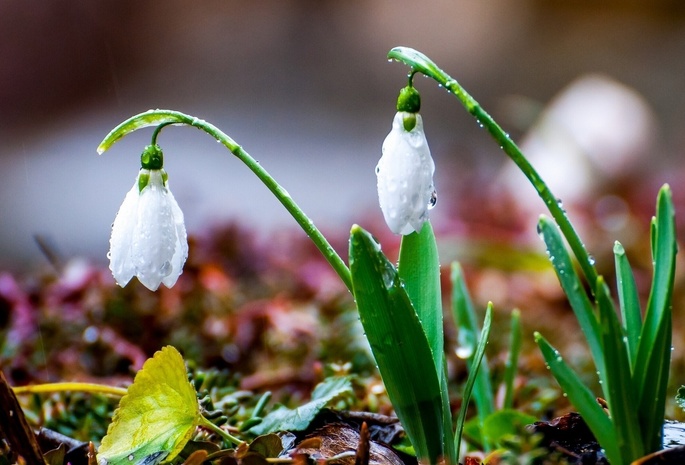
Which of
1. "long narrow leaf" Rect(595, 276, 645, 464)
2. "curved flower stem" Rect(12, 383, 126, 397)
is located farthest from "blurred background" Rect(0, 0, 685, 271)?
"long narrow leaf" Rect(595, 276, 645, 464)

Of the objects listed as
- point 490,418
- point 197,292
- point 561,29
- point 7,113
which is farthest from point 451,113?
point 490,418

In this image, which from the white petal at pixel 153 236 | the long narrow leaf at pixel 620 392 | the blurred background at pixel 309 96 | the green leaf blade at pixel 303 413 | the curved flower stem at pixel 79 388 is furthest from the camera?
the blurred background at pixel 309 96

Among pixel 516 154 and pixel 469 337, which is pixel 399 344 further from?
pixel 469 337

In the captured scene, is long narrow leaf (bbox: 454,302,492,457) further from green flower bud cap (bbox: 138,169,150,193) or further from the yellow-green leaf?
green flower bud cap (bbox: 138,169,150,193)

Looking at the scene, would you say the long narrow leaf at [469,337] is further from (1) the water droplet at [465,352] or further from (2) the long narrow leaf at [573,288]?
(2) the long narrow leaf at [573,288]

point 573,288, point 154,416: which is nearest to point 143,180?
point 154,416

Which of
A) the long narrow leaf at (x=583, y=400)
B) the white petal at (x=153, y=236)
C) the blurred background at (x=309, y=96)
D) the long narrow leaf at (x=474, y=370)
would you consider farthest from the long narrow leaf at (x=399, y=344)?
the blurred background at (x=309, y=96)

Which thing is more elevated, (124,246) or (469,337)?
(124,246)
